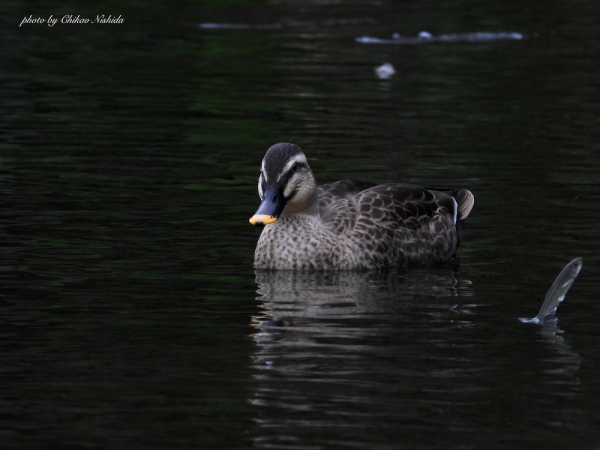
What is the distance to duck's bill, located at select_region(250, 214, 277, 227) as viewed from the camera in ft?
34.2

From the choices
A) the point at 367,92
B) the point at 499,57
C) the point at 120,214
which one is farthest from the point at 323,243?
the point at 499,57

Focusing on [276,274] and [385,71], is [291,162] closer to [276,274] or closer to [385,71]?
[276,274]

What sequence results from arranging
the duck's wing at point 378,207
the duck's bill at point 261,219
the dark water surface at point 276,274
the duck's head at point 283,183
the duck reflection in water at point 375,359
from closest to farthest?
the duck reflection in water at point 375,359
the dark water surface at point 276,274
the duck's bill at point 261,219
the duck's head at point 283,183
the duck's wing at point 378,207

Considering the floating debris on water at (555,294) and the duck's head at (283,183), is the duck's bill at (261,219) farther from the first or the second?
the floating debris on water at (555,294)

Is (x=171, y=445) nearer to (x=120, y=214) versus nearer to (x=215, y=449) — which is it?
(x=215, y=449)

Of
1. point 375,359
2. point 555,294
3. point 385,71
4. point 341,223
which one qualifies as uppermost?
point 385,71

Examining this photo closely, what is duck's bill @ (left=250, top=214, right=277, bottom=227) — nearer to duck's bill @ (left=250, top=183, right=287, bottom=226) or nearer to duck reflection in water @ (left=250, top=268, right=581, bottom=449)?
duck's bill @ (left=250, top=183, right=287, bottom=226)

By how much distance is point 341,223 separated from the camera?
11.5 m

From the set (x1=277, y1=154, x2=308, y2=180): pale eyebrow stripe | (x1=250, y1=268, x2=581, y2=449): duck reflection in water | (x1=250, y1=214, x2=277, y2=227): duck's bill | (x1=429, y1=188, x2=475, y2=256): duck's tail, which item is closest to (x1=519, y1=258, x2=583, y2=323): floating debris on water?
(x1=250, y1=268, x2=581, y2=449): duck reflection in water

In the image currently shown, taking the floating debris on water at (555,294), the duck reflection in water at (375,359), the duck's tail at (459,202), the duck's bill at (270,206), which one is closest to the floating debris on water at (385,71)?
the duck's tail at (459,202)

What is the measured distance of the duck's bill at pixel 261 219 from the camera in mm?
10414

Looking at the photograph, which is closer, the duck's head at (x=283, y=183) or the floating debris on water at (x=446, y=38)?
the duck's head at (x=283, y=183)

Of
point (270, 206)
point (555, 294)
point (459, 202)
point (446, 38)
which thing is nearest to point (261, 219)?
point (270, 206)

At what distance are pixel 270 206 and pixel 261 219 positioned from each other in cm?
30
